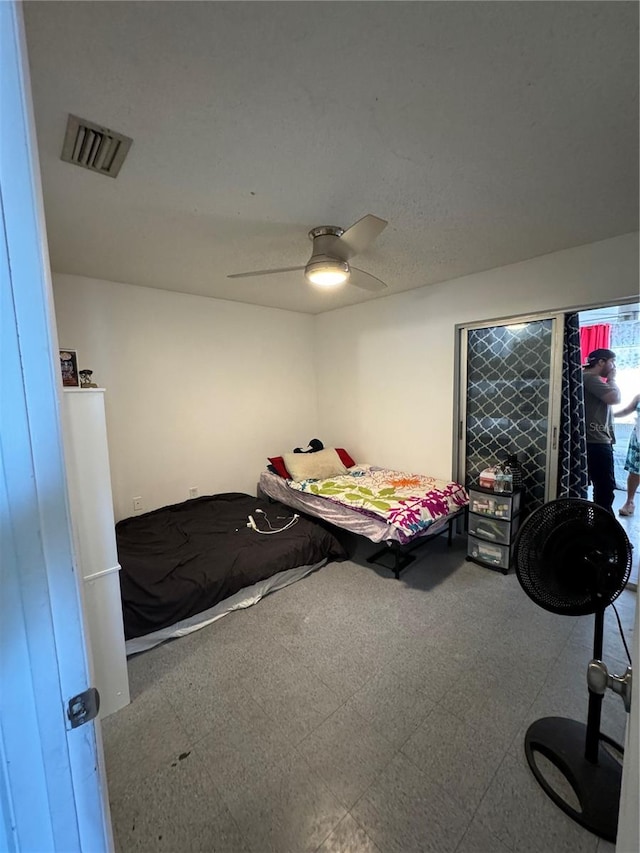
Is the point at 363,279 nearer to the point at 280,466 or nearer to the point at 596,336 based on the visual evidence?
the point at 280,466

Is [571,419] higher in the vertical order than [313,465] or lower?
higher

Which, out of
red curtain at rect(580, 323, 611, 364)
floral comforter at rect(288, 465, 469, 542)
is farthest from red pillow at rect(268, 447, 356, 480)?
red curtain at rect(580, 323, 611, 364)

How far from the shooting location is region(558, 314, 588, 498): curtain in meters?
2.82

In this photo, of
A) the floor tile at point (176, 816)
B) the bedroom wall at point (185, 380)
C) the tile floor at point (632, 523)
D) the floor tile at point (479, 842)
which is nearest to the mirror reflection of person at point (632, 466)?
the tile floor at point (632, 523)

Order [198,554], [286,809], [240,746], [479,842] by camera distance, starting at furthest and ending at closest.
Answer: [198,554] → [240,746] → [286,809] → [479,842]

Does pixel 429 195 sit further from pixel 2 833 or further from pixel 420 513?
pixel 2 833

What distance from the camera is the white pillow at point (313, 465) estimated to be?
379 cm

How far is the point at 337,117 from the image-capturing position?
1309 mm

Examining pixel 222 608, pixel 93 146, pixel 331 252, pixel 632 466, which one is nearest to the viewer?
pixel 93 146

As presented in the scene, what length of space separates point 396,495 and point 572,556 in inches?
71.5

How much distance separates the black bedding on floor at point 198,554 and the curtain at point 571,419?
205 centimetres

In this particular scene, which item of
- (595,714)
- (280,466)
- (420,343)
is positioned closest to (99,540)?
(595,714)

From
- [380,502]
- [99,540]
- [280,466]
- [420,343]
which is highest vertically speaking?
[420,343]

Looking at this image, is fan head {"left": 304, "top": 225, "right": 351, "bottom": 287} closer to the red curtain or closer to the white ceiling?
the white ceiling
